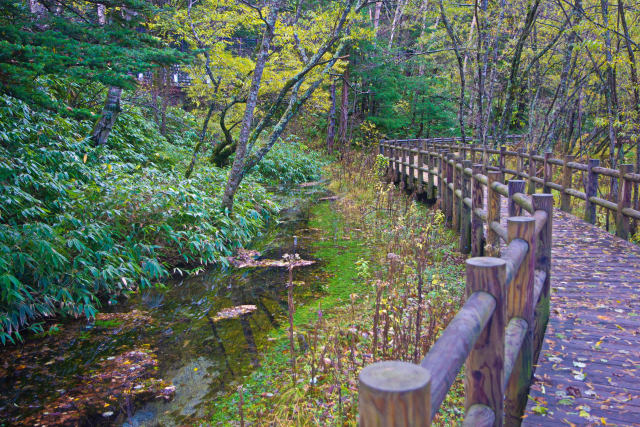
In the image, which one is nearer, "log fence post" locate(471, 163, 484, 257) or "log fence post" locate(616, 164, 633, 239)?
"log fence post" locate(616, 164, 633, 239)

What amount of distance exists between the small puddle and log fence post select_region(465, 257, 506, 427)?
2.91 metres

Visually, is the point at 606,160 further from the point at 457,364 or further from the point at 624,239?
the point at 457,364

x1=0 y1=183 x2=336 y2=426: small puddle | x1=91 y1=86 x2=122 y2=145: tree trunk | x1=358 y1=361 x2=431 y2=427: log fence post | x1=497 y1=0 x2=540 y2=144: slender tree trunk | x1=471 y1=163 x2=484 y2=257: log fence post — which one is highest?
x1=497 y1=0 x2=540 y2=144: slender tree trunk

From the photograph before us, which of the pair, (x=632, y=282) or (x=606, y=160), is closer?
(x=632, y=282)

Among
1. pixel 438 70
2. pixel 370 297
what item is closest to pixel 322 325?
pixel 370 297

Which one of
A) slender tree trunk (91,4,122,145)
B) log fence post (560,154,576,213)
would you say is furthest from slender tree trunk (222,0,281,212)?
log fence post (560,154,576,213)

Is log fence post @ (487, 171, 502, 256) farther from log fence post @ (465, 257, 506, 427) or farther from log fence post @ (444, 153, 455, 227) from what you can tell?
log fence post @ (444, 153, 455, 227)

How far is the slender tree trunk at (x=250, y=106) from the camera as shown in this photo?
9.20 m

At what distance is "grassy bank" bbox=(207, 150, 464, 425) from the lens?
4230mm

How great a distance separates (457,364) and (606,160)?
18.0 m

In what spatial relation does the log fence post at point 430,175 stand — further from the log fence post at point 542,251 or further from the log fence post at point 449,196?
the log fence post at point 542,251

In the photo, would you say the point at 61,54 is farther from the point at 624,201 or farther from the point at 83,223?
the point at 624,201

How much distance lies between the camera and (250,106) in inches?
377

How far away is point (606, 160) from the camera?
16.7 meters
